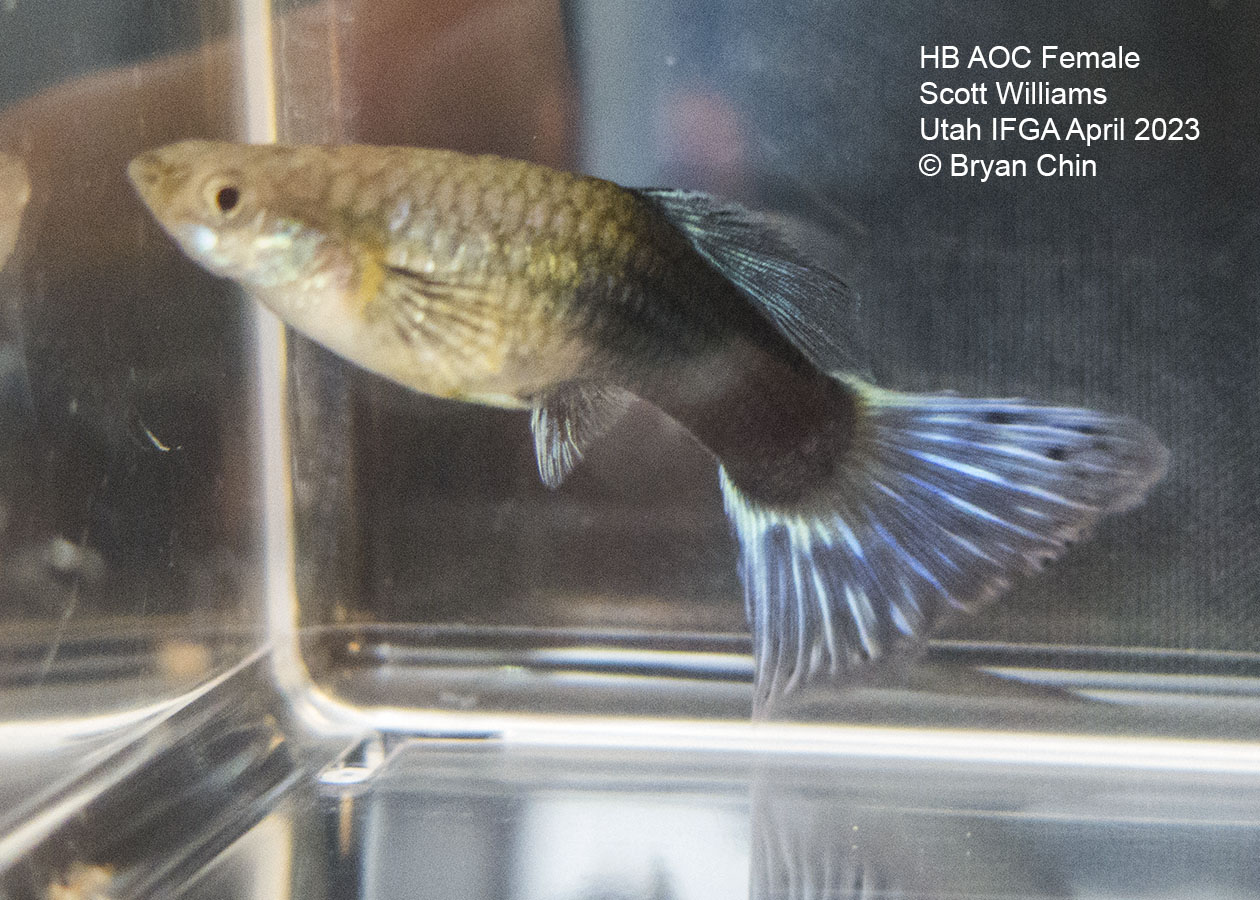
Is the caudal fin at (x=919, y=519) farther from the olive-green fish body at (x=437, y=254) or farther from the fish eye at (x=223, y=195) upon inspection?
the fish eye at (x=223, y=195)

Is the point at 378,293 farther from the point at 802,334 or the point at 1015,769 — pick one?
the point at 1015,769

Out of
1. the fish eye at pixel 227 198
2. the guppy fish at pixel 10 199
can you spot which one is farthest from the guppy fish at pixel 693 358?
the guppy fish at pixel 10 199

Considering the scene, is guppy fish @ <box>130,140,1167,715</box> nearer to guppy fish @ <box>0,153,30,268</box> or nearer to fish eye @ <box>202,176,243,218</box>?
fish eye @ <box>202,176,243,218</box>

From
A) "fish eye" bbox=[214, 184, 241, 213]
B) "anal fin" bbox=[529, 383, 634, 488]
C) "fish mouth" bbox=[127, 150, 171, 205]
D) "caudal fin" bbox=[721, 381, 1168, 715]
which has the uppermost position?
"fish mouth" bbox=[127, 150, 171, 205]

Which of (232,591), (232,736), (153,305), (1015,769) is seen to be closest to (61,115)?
(153,305)

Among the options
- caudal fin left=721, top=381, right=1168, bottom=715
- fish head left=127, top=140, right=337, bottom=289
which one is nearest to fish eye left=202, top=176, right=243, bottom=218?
fish head left=127, top=140, right=337, bottom=289
